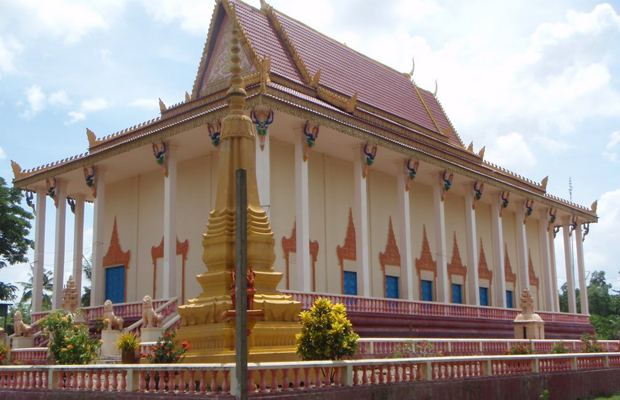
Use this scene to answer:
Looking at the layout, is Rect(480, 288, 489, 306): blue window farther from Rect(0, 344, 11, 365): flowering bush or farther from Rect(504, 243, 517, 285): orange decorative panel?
Rect(0, 344, 11, 365): flowering bush

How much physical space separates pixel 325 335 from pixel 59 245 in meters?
16.4

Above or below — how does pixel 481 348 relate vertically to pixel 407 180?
below

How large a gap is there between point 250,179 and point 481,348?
800 cm

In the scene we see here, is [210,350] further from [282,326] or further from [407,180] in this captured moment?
[407,180]

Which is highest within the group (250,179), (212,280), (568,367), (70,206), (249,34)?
(249,34)

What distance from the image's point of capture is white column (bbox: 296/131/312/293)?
57.9 feet

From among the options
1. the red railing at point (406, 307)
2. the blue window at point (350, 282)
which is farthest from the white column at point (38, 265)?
the red railing at point (406, 307)

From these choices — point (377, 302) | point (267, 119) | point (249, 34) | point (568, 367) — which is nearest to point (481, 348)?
point (568, 367)

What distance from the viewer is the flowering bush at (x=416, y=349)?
1377 centimetres

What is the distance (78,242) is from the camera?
24062mm

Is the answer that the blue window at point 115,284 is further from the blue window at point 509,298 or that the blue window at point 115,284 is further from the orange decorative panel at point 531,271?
the orange decorative panel at point 531,271

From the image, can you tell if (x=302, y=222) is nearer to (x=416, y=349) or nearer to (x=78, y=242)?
(x=416, y=349)

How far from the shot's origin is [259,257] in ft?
33.0

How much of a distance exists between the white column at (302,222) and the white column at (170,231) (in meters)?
3.64
